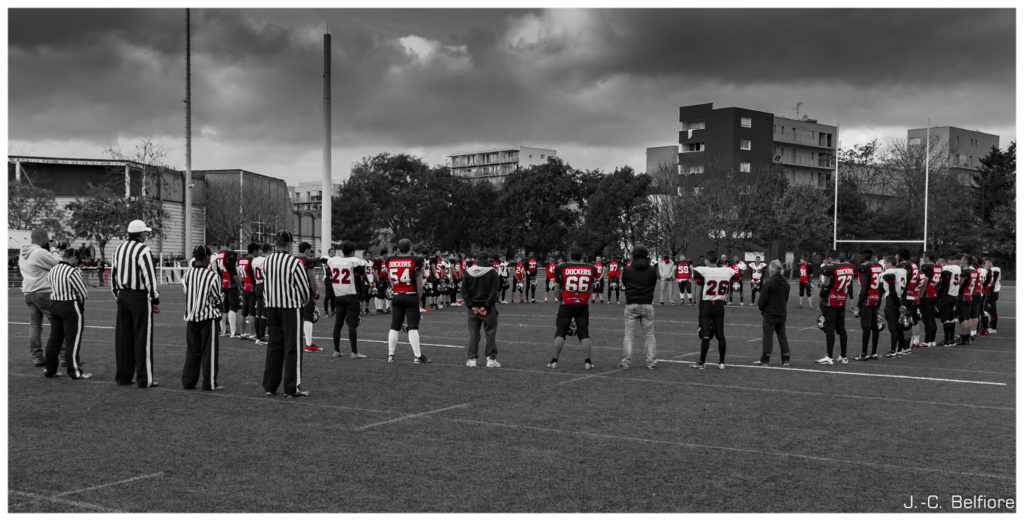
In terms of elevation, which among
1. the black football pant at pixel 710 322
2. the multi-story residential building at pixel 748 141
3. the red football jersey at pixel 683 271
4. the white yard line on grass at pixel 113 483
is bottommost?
the white yard line on grass at pixel 113 483

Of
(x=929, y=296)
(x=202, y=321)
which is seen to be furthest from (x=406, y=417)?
(x=929, y=296)

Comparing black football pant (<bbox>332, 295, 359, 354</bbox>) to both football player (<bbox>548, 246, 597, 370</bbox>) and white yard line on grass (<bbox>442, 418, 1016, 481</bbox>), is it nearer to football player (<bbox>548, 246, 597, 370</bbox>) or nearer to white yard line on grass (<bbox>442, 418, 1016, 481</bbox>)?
football player (<bbox>548, 246, 597, 370</bbox>)

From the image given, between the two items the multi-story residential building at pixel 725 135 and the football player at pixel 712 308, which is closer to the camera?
the football player at pixel 712 308

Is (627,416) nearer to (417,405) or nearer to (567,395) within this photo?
(567,395)

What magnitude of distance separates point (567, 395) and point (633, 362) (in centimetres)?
358

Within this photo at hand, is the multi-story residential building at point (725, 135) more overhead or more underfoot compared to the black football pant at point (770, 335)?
more overhead

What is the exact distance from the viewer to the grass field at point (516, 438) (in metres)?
6.28

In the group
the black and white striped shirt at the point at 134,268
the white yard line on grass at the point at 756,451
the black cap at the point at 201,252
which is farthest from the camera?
the black cap at the point at 201,252

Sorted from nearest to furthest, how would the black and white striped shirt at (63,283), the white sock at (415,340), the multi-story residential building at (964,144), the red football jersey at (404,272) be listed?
the black and white striped shirt at (63,283)
the red football jersey at (404,272)
the white sock at (415,340)
the multi-story residential building at (964,144)

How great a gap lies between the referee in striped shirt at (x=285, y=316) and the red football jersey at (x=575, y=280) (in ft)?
13.0

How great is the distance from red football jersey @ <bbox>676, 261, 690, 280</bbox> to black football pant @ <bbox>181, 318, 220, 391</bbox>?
21.5 m

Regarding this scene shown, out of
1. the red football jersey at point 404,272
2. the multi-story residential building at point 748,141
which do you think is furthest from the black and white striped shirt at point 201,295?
the multi-story residential building at point 748,141

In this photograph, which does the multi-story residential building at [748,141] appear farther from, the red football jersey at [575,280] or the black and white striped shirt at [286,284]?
the black and white striped shirt at [286,284]

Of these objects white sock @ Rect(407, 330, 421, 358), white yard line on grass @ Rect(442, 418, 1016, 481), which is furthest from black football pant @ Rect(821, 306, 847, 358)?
white yard line on grass @ Rect(442, 418, 1016, 481)
